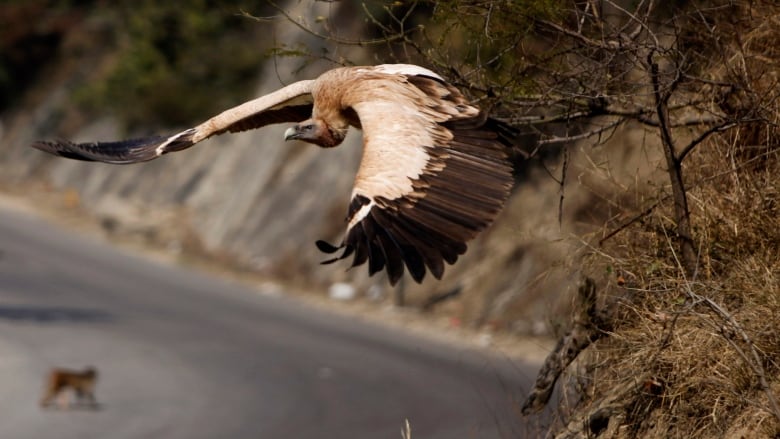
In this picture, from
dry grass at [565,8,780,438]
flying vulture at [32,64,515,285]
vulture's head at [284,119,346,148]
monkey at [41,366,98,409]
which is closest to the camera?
flying vulture at [32,64,515,285]

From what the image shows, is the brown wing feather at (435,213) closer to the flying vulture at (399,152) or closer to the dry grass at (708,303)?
the flying vulture at (399,152)

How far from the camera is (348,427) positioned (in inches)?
448

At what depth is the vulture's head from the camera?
6504 millimetres

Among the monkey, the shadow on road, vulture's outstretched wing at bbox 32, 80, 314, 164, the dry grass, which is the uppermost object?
the shadow on road

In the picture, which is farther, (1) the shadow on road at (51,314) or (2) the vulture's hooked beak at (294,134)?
(1) the shadow on road at (51,314)

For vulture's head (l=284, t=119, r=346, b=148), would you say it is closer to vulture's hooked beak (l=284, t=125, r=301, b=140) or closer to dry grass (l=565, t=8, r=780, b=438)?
vulture's hooked beak (l=284, t=125, r=301, b=140)

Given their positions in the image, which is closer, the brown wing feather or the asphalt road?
the brown wing feather

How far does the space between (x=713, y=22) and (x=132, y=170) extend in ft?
74.6

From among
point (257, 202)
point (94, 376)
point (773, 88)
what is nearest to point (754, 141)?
point (773, 88)

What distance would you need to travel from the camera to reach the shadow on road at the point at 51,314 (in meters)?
17.2

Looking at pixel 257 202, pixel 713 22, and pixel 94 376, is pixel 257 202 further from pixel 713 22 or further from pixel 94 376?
pixel 713 22

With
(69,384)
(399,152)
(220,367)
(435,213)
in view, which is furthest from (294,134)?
(220,367)

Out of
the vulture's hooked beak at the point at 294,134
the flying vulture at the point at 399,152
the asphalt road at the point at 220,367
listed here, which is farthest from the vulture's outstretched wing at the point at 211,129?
the asphalt road at the point at 220,367

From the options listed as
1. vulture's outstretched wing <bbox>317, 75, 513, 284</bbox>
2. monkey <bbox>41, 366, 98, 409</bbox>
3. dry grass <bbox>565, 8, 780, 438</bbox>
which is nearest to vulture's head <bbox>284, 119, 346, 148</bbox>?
vulture's outstretched wing <bbox>317, 75, 513, 284</bbox>
